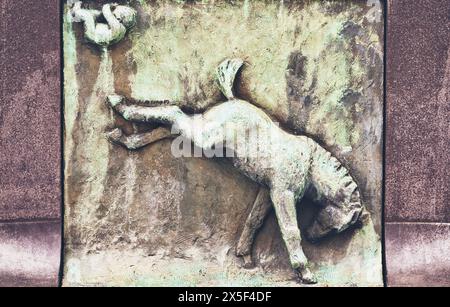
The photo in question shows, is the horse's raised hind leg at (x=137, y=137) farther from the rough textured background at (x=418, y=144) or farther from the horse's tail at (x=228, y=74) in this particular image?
the rough textured background at (x=418, y=144)

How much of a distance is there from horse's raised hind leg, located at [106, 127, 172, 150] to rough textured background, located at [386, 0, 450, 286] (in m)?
1.03

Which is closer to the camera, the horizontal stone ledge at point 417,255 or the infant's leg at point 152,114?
the infant's leg at point 152,114

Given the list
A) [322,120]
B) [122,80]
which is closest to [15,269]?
[122,80]

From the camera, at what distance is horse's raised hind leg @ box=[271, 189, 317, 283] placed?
29.9 feet

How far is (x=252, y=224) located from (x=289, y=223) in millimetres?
183

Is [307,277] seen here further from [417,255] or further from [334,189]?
[417,255]

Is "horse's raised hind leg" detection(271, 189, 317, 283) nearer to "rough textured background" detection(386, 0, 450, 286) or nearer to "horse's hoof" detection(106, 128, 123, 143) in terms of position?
"rough textured background" detection(386, 0, 450, 286)

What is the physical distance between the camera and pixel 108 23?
9.11m

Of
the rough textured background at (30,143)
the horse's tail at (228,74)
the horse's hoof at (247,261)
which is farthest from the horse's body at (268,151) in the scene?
the rough textured background at (30,143)

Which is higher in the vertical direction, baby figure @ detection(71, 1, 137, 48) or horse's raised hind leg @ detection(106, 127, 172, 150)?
baby figure @ detection(71, 1, 137, 48)

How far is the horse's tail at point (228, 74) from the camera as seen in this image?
29.9ft

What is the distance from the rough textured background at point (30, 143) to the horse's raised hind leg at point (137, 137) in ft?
0.85


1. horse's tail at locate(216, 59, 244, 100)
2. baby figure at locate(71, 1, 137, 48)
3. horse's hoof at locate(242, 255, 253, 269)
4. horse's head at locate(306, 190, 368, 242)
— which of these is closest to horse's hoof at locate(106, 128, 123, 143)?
baby figure at locate(71, 1, 137, 48)

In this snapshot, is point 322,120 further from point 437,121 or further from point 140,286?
point 140,286
